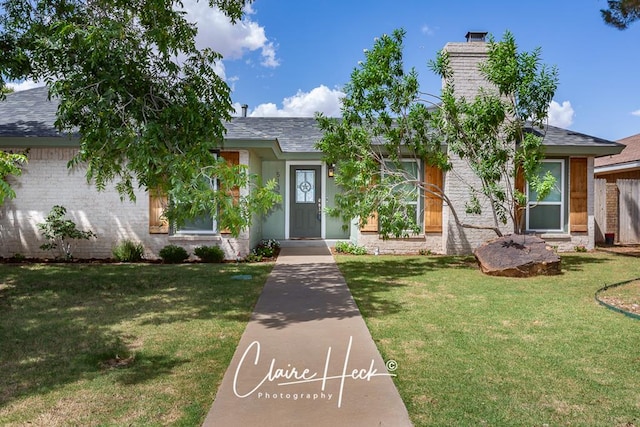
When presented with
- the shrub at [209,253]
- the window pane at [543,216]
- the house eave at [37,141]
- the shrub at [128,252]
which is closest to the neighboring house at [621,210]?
the window pane at [543,216]

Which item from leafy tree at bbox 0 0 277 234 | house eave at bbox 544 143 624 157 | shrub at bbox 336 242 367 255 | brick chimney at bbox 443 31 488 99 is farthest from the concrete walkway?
house eave at bbox 544 143 624 157

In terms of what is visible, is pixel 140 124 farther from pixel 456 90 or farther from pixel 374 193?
pixel 456 90

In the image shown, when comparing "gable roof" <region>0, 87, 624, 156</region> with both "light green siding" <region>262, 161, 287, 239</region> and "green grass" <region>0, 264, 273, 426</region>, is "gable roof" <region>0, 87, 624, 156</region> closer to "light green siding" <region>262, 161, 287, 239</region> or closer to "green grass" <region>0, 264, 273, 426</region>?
"light green siding" <region>262, 161, 287, 239</region>

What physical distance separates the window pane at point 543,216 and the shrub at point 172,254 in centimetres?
893

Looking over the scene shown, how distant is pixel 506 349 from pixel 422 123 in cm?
658

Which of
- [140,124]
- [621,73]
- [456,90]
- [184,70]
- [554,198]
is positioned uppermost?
[621,73]

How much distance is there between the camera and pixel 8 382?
3.71 meters

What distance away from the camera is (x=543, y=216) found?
12.8 metres

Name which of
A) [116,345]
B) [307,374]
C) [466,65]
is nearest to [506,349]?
[307,374]

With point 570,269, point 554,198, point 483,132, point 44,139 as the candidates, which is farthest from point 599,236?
point 44,139

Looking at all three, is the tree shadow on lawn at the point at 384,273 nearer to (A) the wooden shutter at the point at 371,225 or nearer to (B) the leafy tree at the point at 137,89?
(A) the wooden shutter at the point at 371,225

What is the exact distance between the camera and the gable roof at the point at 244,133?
10.9 metres

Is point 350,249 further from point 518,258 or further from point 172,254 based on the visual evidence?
point 518,258

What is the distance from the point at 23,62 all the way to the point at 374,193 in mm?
6507
